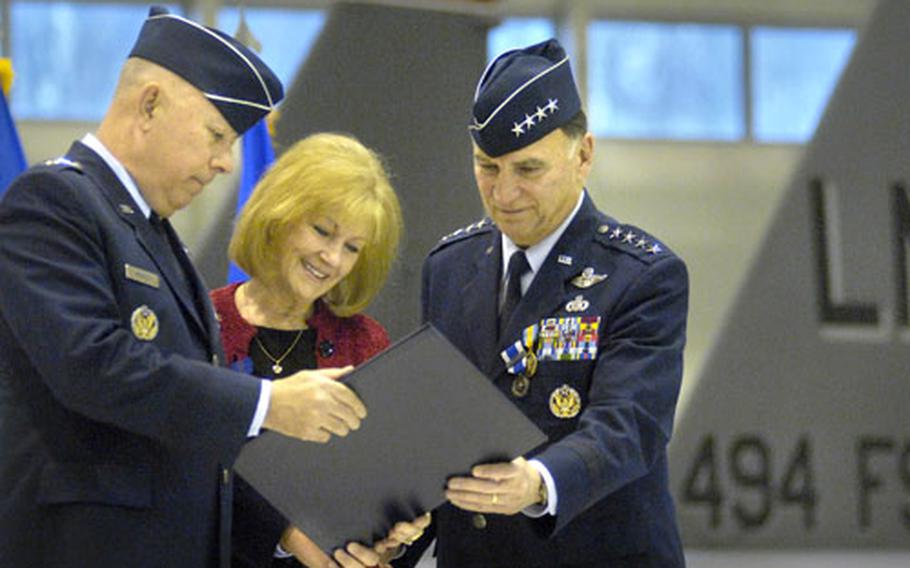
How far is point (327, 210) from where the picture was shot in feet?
7.64

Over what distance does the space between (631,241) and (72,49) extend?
800 cm

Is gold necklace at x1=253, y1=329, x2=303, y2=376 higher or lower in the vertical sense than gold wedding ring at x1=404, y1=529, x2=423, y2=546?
higher

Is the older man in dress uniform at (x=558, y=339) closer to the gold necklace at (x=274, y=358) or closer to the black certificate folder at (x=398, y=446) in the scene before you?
the black certificate folder at (x=398, y=446)

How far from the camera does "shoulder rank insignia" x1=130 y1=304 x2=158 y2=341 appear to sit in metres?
1.84

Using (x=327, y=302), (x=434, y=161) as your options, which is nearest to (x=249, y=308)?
(x=327, y=302)

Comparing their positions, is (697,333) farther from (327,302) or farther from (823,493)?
(327,302)

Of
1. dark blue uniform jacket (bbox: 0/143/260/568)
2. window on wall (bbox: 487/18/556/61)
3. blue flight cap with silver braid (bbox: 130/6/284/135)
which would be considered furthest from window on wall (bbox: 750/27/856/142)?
dark blue uniform jacket (bbox: 0/143/260/568)

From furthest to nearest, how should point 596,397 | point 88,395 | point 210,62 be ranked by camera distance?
point 596,397
point 210,62
point 88,395

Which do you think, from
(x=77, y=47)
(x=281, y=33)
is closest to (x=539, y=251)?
(x=281, y=33)

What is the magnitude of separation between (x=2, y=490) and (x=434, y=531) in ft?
2.49

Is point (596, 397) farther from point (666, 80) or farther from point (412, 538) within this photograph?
point (666, 80)

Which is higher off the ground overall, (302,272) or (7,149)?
(7,149)

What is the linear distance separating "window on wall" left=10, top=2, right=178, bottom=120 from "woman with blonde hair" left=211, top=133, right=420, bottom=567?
24.4 feet

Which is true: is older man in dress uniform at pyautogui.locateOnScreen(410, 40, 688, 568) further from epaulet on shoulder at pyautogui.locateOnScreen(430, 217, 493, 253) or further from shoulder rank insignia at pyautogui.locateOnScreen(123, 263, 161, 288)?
shoulder rank insignia at pyautogui.locateOnScreen(123, 263, 161, 288)
